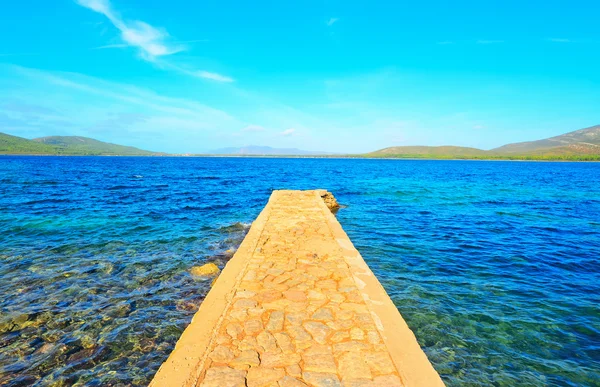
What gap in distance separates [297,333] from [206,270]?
17.2 feet

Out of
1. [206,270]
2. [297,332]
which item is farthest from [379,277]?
[206,270]

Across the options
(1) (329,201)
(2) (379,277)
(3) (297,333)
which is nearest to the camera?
(3) (297,333)

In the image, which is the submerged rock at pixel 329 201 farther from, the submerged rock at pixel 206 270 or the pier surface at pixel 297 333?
the pier surface at pixel 297 333

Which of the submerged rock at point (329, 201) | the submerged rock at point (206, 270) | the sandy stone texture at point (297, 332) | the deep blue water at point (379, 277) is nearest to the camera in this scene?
the sandy stone texture at point (297, 332)

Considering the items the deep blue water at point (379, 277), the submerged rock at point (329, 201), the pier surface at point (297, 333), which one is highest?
the pier surface at point (297, 333)

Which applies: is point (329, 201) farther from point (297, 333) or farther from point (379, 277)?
point (297, 333)

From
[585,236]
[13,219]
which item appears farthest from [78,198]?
[585,236]

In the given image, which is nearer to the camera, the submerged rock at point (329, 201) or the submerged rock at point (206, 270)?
the submerged rock at point (206, 270)

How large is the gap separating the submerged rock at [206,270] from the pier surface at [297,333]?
6.18ft

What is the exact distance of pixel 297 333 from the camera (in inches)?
173

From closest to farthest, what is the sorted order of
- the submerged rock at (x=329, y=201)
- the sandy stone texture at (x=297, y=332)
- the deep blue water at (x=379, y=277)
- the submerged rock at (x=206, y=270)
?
the sandy stone texture at (x=297, y=332)
the deep blue water at (x=379, y=277)
the submerged rock at (x=206, y=270)
the submerged rock at (x=329, y=201)

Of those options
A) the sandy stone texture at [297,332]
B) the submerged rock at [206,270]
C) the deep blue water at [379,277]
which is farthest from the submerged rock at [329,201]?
the sandy stone texture at [297,332]

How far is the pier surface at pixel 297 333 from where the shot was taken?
140 inches

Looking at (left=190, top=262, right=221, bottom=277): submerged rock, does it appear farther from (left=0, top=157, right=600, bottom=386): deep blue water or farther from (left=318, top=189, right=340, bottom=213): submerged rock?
(left=318, top=189, right=340, bottom=213): submerged rock
